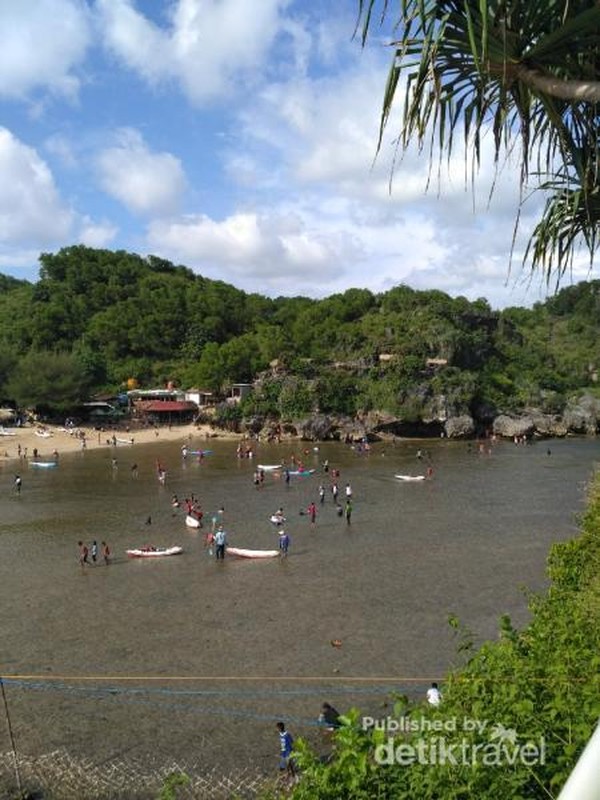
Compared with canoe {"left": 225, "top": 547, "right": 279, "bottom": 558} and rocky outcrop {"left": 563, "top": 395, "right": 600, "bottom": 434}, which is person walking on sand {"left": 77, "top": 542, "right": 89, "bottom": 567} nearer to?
canoe {"left": 225, "top": 547, "right": 279, "bottom": 558}

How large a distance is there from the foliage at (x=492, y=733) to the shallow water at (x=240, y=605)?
6.80 meters

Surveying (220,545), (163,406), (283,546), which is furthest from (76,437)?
(283,546)

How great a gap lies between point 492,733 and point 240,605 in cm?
1528

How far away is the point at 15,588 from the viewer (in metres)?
21.3

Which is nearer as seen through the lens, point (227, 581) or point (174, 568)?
point (227, 581)

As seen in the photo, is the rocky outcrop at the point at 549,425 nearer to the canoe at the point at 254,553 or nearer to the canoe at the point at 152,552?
the canoe at the point at 254,553

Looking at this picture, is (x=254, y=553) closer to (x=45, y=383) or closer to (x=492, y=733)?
(x=492, y=733)

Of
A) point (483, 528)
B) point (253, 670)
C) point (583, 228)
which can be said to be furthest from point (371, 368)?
point (583, 228)

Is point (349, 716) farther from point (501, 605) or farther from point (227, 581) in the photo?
point (227, 581)

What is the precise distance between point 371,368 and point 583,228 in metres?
67.0

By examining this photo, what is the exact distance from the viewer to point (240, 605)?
19.4 meters

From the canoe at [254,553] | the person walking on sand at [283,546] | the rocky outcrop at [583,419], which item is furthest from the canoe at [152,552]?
the rocky outcrop at [583,419]

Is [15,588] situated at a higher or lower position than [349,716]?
lower

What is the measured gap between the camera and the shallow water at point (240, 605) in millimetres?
13172
